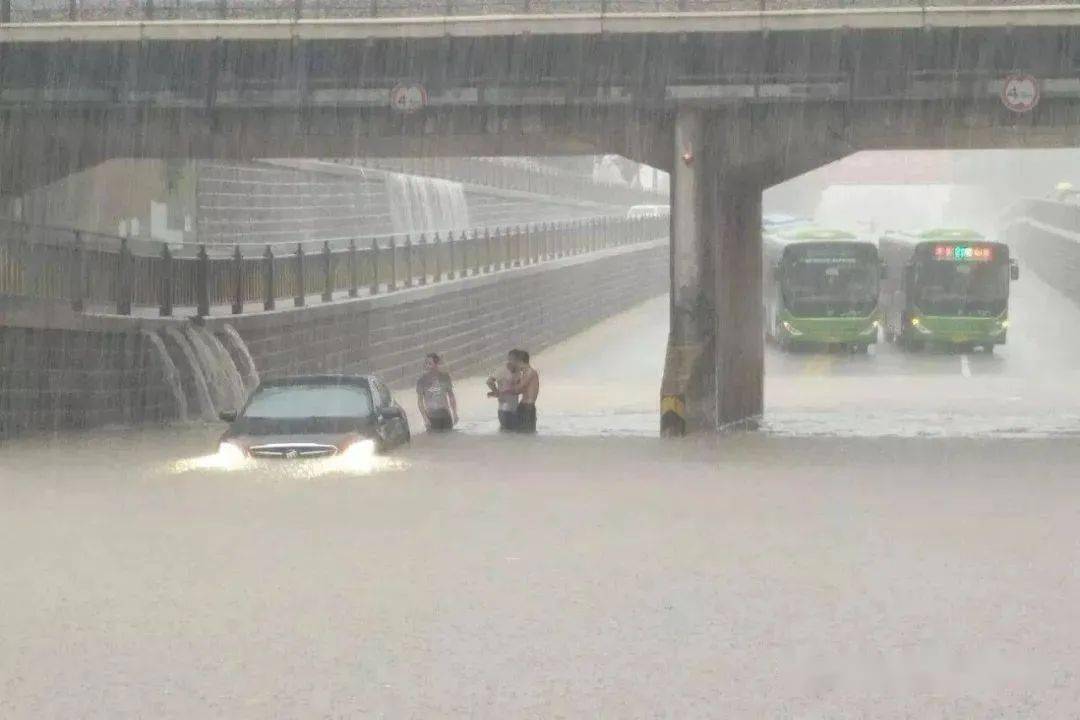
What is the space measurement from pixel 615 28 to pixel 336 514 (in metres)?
14.3

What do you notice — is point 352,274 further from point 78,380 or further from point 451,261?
point 78,380

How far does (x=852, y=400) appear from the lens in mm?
42594

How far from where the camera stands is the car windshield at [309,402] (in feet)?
72.5

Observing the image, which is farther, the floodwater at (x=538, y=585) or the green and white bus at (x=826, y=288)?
the green and white bus at (x=826, y=288)

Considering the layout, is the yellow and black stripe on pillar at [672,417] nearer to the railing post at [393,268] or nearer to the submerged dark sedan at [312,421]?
the submerged dark sedan at [312,421]

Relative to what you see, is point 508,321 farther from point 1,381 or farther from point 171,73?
point 1,381

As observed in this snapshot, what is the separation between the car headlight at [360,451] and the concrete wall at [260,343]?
610 centimetres

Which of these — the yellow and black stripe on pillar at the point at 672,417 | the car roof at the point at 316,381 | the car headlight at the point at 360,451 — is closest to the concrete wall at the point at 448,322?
the yellow and black stripe on pillar at the point at 672,417

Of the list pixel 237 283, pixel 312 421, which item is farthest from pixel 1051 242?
pixel 312 421

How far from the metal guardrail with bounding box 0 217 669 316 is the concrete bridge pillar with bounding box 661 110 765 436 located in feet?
23.6

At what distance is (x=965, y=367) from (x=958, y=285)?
2.78 m

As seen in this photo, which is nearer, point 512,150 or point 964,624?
point 964,624

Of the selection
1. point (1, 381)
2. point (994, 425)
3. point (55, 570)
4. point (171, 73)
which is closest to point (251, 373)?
point (171, 73)

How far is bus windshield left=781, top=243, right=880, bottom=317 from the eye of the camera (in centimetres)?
5534
